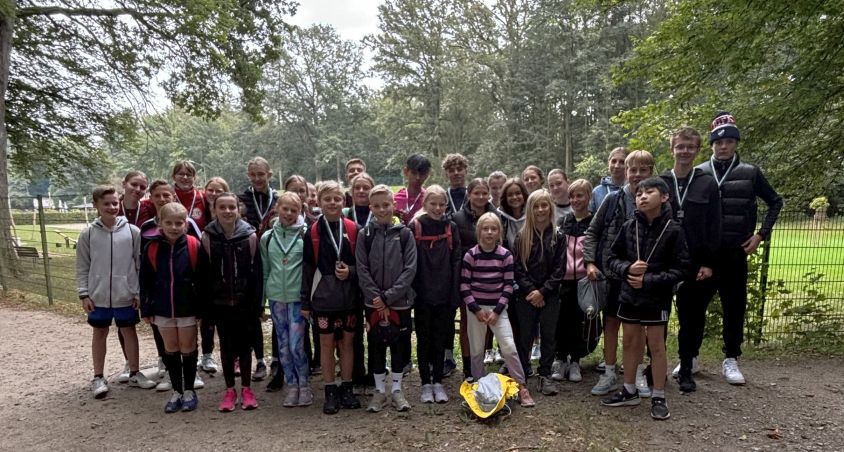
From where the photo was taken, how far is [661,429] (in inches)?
148

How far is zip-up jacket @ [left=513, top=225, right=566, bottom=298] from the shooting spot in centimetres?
435

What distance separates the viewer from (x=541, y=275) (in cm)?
436

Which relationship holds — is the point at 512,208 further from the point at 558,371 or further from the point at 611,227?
the point at 558,371

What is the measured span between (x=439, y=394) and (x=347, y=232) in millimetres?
1602

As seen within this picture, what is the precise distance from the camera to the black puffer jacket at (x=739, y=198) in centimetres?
439

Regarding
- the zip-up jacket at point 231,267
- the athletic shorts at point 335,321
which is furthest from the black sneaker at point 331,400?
the zip-up jacket at point 231,267

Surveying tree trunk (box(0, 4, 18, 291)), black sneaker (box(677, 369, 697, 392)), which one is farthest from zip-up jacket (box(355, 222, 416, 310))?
tree trunk (box(0, 4, 18, 291))

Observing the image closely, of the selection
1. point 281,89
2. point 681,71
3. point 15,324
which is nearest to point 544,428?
point 681,71

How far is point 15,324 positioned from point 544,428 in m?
7.97

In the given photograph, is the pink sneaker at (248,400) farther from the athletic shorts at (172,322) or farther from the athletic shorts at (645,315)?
the athletic shorts at (645,315)

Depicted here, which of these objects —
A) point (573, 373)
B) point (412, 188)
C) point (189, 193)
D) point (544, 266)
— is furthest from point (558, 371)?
point (189, 193)

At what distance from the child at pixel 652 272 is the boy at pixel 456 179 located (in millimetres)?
1545

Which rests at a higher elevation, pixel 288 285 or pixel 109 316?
pixel 288 285

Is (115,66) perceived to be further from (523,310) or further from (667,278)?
(667,278)
